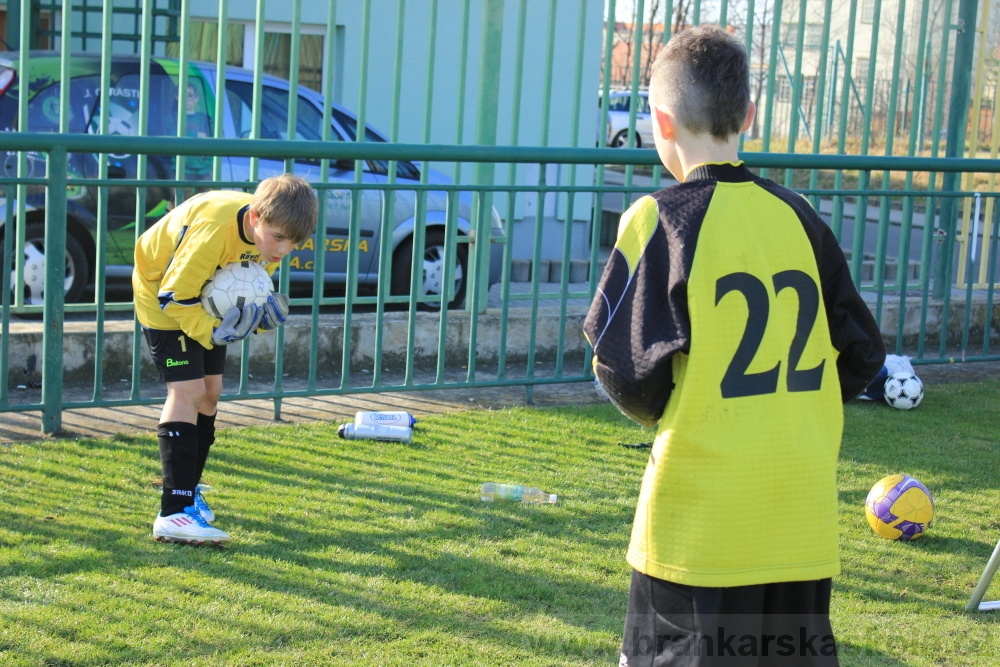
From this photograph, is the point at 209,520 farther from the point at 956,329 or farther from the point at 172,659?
the point at 956,329

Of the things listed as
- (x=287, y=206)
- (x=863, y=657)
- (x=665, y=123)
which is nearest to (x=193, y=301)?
(x=287, y=206)

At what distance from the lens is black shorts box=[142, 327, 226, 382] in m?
4.38

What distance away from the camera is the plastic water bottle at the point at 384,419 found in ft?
19.3

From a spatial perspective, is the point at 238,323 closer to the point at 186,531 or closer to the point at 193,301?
the point at 193,301

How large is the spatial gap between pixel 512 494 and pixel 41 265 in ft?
12.0

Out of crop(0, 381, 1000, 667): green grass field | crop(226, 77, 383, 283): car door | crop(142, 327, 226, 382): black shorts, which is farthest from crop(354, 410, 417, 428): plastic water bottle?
crop(226, 77, 383, 283): car door

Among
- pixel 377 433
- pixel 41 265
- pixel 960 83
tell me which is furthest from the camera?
pixel 960 83

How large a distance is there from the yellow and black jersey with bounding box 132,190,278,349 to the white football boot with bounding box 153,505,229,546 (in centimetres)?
64

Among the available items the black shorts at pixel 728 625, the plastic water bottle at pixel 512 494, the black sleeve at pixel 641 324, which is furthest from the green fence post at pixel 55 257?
the black shorts at pixel 728 625

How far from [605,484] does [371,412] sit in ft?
4.44

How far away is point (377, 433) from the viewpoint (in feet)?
19.1

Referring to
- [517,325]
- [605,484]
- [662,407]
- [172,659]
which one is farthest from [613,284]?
[517,325]

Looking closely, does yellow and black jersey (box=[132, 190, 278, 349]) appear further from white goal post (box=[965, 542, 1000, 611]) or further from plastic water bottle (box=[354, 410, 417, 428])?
white goal post (box=[965, 542, 1000, 611])

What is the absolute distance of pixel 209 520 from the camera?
177 inches
